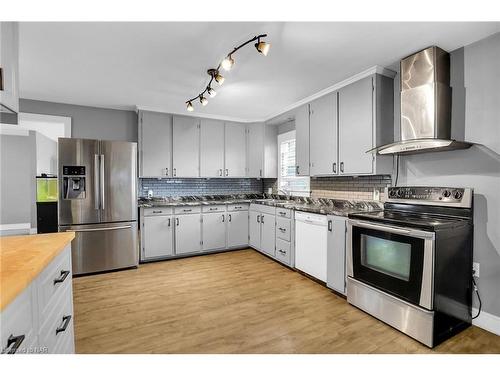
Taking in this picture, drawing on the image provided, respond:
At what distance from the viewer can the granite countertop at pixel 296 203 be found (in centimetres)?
297

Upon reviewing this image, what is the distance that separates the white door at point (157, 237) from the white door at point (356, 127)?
2647 millimetres

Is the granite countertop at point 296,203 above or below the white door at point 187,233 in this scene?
above

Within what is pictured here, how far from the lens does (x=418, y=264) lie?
194cm

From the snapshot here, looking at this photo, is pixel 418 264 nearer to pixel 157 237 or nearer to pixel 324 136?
pixel 324 136

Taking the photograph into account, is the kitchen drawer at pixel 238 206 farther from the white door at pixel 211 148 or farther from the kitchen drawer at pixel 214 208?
the white door at pixel 211 148

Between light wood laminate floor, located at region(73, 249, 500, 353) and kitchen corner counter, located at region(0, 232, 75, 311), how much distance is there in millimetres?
920

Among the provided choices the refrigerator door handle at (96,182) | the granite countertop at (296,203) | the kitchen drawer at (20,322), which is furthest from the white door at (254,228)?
the kitchen drawer at (20,322)

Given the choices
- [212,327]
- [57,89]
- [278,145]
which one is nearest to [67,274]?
[212,327]

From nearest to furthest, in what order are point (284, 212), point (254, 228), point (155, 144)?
point (284, 212), point (155, 144), point (254, 228)

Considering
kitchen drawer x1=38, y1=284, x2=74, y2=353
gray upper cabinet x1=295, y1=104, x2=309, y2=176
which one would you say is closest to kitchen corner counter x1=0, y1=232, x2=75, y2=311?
kitchen drawer x1=38, y1=284, x2=74, y2=353

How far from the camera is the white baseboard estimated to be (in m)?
2.03

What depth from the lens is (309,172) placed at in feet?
11.5

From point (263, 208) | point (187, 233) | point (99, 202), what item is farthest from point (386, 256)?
point (99, 202)

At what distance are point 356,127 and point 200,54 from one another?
181cm
